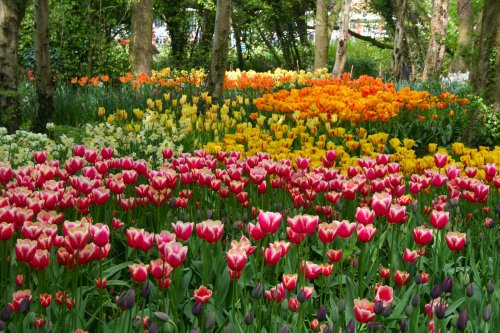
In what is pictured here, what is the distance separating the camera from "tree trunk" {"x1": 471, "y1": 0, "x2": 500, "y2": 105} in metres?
7.34

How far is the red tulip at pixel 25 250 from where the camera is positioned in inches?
76.5

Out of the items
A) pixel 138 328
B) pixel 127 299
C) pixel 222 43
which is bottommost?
pixel 138 328

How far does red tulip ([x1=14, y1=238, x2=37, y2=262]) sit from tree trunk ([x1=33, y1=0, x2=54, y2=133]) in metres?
5.55

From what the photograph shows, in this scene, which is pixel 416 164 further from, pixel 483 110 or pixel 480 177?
pixel 483 110

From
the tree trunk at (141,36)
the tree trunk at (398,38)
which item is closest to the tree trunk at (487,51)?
the tree trunk at (398,38)

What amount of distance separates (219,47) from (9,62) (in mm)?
2983

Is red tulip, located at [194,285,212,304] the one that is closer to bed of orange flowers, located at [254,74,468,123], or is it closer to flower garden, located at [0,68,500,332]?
flower garden, located at [0,68,500,332]

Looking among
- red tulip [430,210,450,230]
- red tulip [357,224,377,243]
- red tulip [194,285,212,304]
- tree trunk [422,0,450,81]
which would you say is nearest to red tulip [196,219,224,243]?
red tulip [194,285,212,304]

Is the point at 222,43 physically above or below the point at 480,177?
above

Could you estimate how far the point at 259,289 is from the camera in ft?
6.49

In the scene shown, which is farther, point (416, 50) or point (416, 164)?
point (416, 50)

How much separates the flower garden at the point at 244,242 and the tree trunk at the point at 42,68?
182cm

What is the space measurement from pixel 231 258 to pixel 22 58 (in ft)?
52.2

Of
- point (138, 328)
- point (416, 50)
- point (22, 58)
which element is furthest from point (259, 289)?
point (416, 50)
